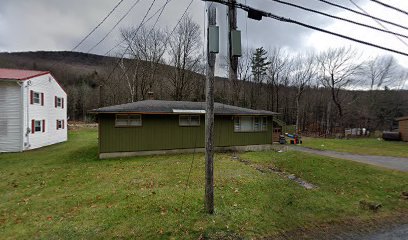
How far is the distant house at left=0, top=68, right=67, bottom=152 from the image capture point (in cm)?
1488

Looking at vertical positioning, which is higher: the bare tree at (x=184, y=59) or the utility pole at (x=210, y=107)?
the bare tree at (x=184, y=59)

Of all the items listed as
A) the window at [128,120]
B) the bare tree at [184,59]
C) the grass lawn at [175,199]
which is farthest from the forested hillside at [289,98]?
the grass lawn at [175,199]

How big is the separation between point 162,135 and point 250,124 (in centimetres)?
662

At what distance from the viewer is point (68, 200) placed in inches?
239

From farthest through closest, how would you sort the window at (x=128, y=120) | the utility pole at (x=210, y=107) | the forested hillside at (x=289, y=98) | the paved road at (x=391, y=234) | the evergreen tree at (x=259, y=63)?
the evergreen tree at (x=259, y=63), the forested hillside at (x=289, y=98), the window at (x=128, y=120), the utility pole at (x=210, y=107), the paved road at (x=391, y=234)

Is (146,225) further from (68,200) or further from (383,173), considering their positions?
(383,173)

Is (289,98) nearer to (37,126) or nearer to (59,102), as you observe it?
(59,102)

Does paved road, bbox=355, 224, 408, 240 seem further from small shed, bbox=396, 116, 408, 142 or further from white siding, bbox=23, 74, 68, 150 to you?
small shed, bbox=396, 116, 408, 142

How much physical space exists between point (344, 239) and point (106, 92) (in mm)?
45404

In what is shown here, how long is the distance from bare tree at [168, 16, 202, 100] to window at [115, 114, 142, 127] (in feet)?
60.5

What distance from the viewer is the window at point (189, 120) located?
1397 cm

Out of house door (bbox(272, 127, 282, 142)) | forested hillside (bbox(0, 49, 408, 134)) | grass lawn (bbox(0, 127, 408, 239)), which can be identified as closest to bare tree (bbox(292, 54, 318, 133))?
forested hillside (bbox(0, 49, 408, 134))

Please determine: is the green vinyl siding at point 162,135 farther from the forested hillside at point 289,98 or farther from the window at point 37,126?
the forested hillside at point 289,98

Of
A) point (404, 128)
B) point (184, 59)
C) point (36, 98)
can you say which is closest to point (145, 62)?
point (184, 59)
